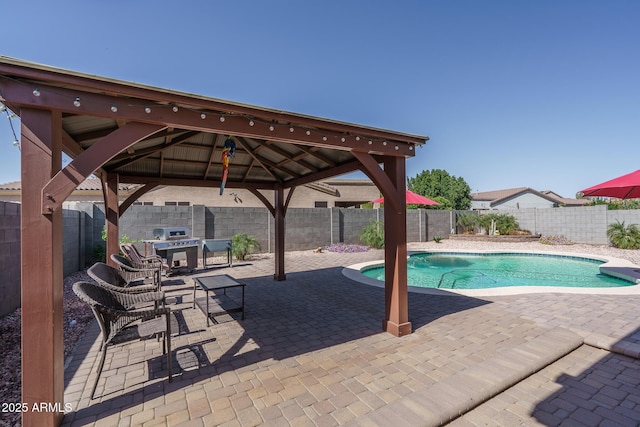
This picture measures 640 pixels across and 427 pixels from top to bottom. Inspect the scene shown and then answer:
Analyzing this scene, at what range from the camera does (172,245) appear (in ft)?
27.2

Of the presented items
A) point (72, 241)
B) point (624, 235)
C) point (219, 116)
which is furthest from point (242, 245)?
point (624, 235)

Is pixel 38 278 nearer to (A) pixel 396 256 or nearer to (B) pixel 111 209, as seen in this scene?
(A) pixel 396 256

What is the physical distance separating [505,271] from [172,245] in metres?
10.9

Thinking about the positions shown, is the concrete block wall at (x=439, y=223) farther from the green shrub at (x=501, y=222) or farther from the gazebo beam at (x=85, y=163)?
the gazebo beam at (x=85, y=163)

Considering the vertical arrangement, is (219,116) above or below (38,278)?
above

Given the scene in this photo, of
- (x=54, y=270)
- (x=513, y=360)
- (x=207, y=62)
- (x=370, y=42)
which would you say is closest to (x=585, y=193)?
(x=513, y=360)

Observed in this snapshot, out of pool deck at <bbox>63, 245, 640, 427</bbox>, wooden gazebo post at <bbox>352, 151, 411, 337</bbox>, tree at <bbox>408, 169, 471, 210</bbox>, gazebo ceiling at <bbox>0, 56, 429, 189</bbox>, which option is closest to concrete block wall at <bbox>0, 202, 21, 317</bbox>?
pool deck at <bbox>63, 245, 640, 427</bbox>

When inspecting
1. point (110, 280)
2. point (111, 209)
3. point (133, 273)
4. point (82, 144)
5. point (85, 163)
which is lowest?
point (133, 273)

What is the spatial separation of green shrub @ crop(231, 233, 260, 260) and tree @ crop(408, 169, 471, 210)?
28.5m

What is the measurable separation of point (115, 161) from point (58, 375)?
14.1ft

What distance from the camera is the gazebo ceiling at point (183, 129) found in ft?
7.33

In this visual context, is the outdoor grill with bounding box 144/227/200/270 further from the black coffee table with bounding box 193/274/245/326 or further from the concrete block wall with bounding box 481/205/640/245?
the concrete block wall with bounding box 481/205/640/245

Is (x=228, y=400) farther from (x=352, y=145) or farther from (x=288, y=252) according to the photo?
(x=288, y=252)

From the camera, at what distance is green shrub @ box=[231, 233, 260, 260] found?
35.2 ft
